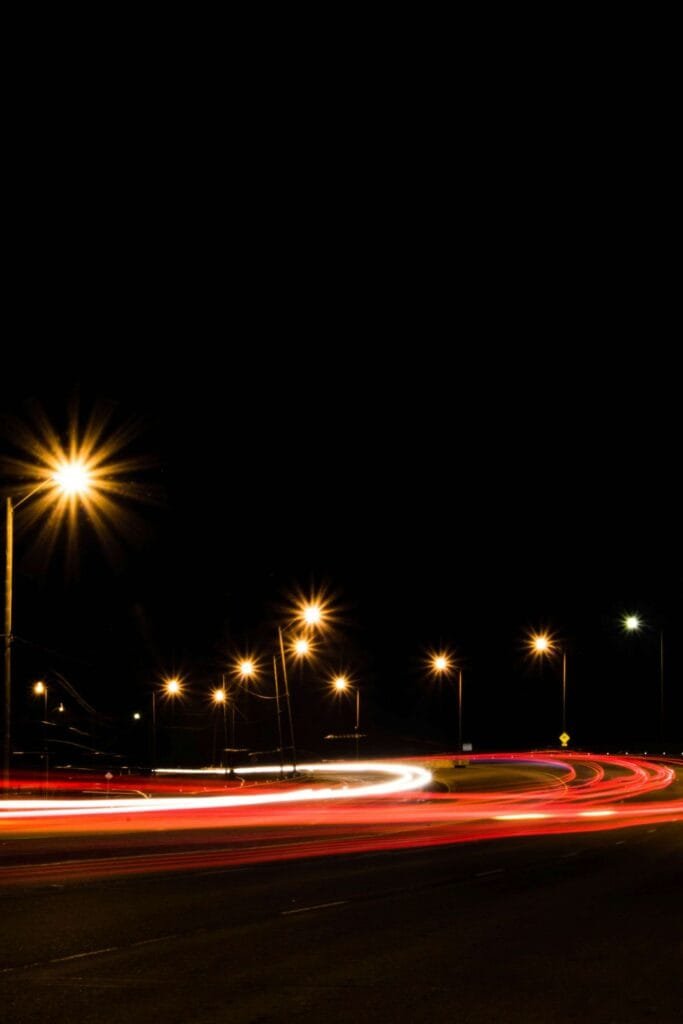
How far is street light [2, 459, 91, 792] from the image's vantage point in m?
26.2

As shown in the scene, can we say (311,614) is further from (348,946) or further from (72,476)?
(348,946)

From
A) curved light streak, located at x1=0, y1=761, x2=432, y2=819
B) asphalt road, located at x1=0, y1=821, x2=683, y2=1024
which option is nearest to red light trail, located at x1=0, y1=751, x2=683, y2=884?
curved light streak, located at x1=0, y1=761, x2=432, y2=819

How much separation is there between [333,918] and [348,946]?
1.99 m

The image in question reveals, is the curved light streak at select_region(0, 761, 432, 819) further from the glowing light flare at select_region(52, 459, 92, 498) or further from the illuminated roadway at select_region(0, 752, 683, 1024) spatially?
the glowing light flare at select_region(52, 459, 92, 498)

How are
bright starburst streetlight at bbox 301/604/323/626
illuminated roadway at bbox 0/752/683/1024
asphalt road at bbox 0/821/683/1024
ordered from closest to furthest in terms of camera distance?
1. asphalt road at bbox 0/821/683/1024
2. illuminated roadway at bbox 0/752/683/1024
3. bright starburst streetlight at bbox 301/604/323/626

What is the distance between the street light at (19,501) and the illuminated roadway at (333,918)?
6.70ft

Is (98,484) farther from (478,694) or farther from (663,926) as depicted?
(478,694)

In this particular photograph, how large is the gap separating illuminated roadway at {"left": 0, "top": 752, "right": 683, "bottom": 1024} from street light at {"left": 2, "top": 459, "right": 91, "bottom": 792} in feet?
6.70

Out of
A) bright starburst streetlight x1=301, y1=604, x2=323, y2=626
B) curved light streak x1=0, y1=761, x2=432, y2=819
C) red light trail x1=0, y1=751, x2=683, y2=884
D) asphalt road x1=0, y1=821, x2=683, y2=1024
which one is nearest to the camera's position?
asphalt road x1=0, y1=821, x2=683, y2=1024

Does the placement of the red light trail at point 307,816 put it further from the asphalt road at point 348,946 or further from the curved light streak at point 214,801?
the asphalt road at point 348,946

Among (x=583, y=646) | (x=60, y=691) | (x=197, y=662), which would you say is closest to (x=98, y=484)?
(x=583, y=646)

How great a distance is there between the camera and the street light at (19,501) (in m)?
26.2

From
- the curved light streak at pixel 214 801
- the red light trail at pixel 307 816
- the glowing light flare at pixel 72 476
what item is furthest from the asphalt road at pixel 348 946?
the curved light streak at pixel 214 801

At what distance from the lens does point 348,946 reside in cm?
1314
